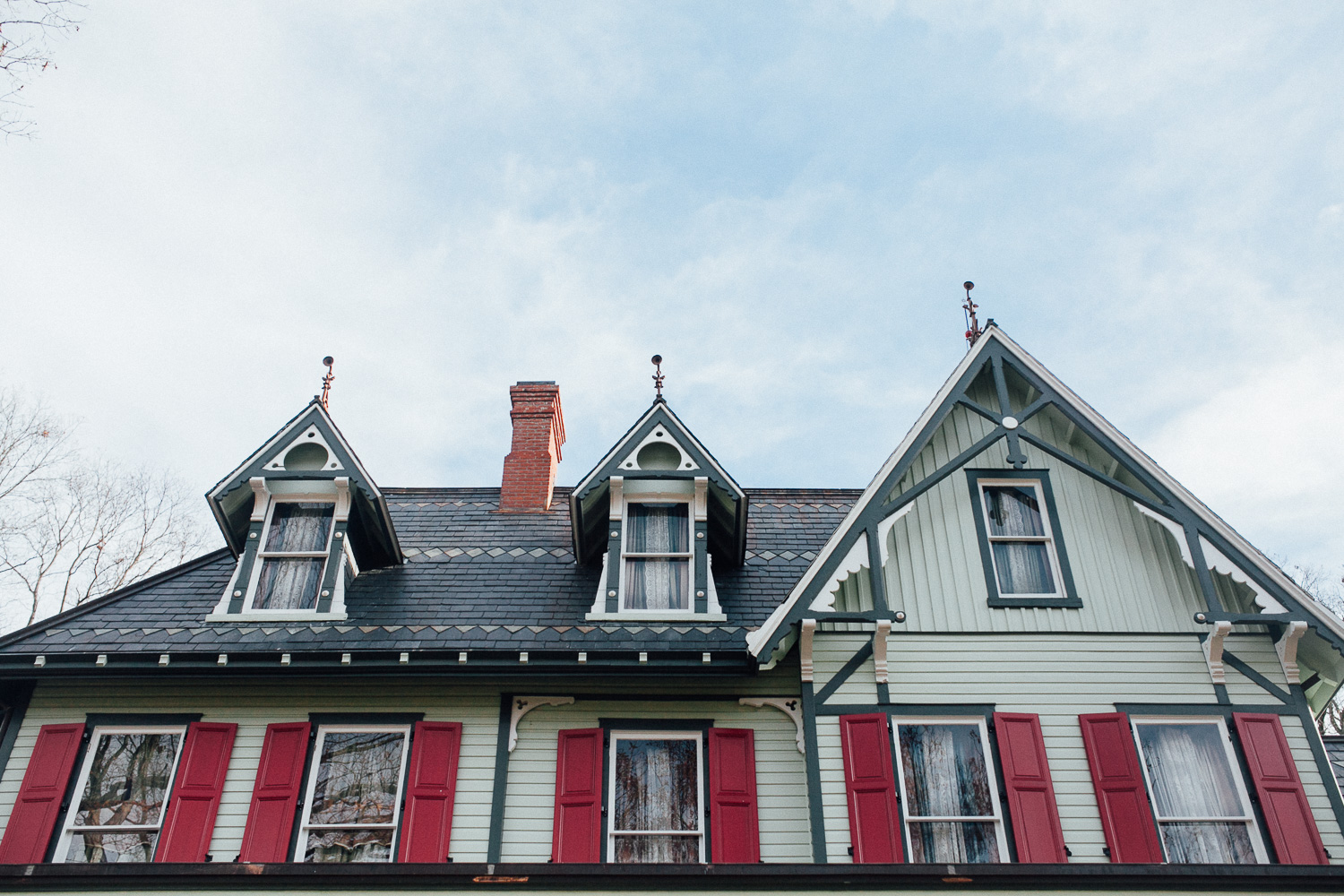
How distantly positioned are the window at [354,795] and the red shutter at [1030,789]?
659 cm

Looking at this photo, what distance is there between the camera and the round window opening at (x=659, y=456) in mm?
13328

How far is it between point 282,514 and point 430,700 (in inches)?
144

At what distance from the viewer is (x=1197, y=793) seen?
416 inches

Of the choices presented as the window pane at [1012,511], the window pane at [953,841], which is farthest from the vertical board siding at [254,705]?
the window pane at [1012,511]

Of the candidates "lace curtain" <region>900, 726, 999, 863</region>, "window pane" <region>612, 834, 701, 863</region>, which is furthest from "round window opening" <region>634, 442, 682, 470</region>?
"window pane" <region>612, 834, 701, 863</region>

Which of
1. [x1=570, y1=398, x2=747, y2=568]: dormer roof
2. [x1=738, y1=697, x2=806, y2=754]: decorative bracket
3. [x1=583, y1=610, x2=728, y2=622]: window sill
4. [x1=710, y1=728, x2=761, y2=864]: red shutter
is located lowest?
[x1=710, y1=728, x2=761, y2=864]: red shutter

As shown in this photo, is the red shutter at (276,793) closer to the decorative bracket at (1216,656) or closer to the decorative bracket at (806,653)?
the decorative bracket at (806,653)

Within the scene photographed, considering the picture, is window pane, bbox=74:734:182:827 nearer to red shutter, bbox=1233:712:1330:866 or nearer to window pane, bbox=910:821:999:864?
window pane, bbox=910:821:999:864

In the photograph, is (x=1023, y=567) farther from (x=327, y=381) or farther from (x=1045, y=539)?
(x=327, y=381)

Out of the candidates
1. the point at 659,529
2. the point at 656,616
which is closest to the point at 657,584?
the point at 656,616

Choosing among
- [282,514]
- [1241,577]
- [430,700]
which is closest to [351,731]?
[430,700]

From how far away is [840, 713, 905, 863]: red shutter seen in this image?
10.0 meters

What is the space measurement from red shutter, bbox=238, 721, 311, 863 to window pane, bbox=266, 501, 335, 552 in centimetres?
258

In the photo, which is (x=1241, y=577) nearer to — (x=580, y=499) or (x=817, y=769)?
(x=817, y=769)
